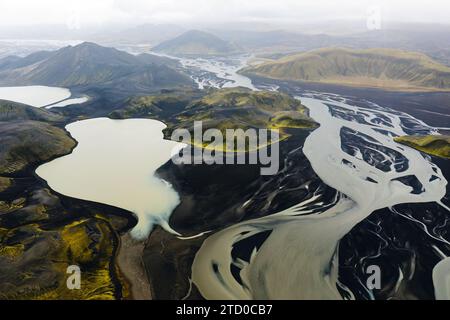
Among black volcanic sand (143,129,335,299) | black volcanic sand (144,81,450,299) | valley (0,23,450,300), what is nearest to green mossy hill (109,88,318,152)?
valley (0,23,450,300)

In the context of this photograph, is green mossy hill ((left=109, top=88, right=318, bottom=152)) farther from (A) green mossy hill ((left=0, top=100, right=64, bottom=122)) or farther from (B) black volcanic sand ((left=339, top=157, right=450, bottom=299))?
(B) black volcanic sand ((left=339, top=157, right=450, bottom=299))

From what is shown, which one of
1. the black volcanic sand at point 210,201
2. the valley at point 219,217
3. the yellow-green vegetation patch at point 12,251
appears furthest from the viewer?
the yellow-green vegetation patch at point 12,251

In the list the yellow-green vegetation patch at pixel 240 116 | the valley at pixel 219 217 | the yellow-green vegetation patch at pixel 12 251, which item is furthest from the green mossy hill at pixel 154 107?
the yellow-green vegetation patch at pixel 12 251

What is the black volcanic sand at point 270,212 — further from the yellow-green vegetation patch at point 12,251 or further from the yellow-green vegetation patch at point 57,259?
the yellow-green vegetation patch at point 12,251

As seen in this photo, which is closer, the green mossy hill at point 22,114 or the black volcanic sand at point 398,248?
the black volcanic sand at point 398,248

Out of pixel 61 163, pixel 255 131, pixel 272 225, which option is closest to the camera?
pixel 272 225
